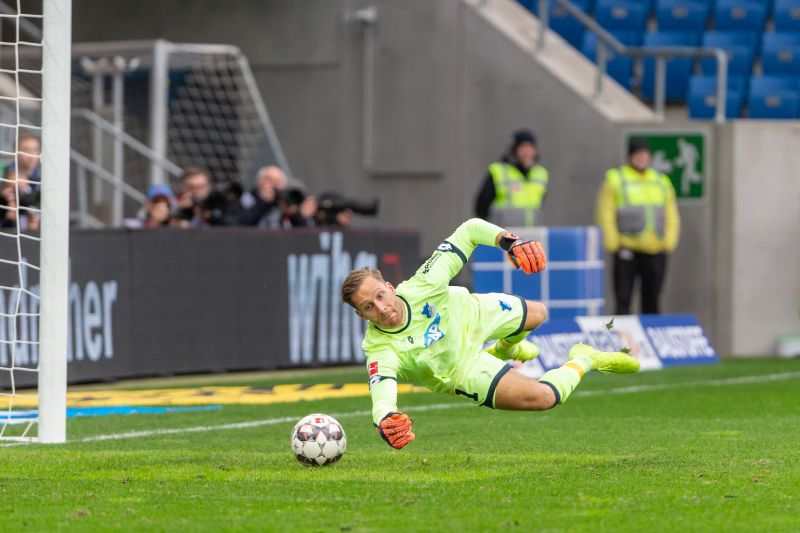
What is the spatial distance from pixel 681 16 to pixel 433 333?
44.6ft

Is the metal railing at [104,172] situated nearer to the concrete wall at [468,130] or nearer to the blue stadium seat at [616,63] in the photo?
the concrete wall at [468,130]

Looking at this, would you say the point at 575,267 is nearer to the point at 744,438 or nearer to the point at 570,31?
the point at 570,31

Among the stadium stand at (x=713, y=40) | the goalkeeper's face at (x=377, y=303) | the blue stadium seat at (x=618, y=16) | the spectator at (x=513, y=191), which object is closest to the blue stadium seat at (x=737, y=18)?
the stadium stand at (x=713, y=40)

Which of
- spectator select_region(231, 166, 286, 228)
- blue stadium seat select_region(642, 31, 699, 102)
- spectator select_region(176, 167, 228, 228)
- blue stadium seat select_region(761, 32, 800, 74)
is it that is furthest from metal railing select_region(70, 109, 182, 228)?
blue stadium seat select_region(761, 32, 800, 74)

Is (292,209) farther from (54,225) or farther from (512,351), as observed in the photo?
(512,351)

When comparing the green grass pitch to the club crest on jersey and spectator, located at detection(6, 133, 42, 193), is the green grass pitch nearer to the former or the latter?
the club crest on jersey

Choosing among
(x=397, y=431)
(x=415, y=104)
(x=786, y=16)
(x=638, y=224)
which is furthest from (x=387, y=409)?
(x=786, y=16)

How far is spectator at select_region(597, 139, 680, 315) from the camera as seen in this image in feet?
55.8

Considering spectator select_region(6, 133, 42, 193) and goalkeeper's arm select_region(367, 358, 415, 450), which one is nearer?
goalkeeper's arm select_region(367, 358, 415, 450)

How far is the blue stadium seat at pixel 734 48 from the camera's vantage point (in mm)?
20609

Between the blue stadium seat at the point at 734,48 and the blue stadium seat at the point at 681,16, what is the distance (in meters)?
0.21

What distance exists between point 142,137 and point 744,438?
1215cm

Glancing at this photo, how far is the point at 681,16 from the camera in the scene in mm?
20891

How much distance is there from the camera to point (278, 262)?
15195mm
